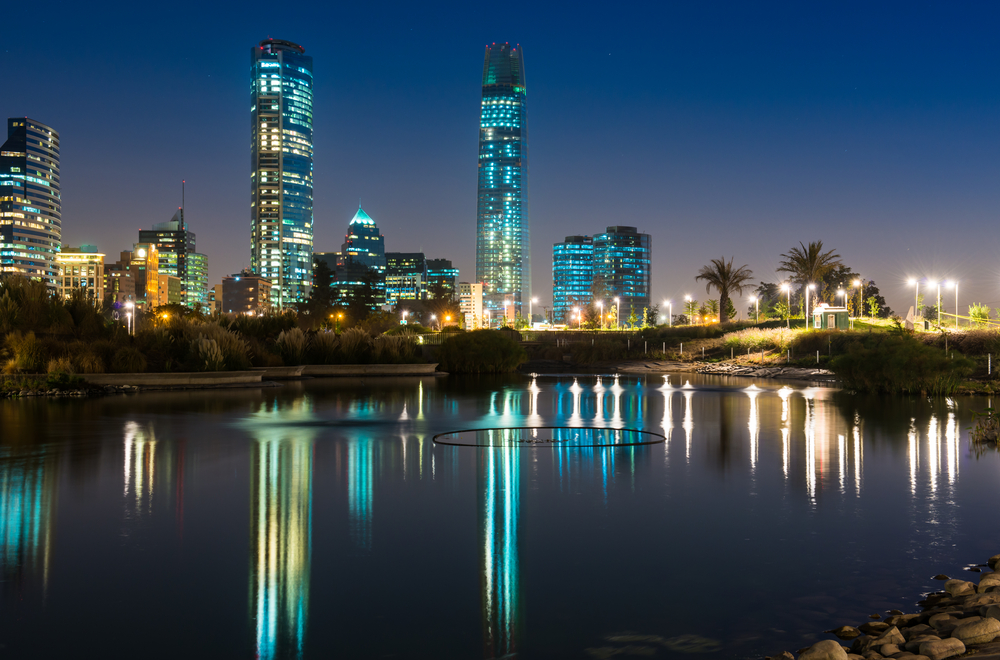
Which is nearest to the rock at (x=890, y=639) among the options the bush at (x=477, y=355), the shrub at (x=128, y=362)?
the shrub at (x=128, y=362)

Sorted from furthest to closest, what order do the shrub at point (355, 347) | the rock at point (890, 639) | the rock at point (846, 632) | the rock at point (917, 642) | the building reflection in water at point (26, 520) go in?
1. the shrub at point (355, 347)
2. the building reflection in water at point (26, 520)
3. the rock at point (846, 632)
4. the rock at point (890, 639)
5. the rock at point (917, 642)

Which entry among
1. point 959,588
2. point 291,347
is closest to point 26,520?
point 959,588

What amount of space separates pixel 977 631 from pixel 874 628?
1.94ft

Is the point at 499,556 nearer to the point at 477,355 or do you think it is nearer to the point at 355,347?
the point at 355,347

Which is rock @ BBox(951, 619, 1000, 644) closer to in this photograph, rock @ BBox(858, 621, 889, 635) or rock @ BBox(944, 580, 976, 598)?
rock @ BBox(858, 621, 889, 635)

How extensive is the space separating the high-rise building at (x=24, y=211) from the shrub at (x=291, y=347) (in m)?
182

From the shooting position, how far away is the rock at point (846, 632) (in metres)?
4.76

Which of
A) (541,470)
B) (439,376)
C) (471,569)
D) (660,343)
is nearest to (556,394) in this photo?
(439,376)

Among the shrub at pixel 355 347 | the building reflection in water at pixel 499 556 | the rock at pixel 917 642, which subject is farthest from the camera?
the shrub at pixel 355 347

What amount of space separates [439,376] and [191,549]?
2881 cm

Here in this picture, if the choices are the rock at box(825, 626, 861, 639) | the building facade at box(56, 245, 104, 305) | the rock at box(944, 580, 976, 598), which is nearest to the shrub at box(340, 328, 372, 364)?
the rock at box(944, 580, 976, 598)

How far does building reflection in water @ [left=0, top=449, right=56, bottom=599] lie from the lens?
5.86 meters

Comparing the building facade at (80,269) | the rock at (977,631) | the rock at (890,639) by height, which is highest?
the building facade at (80,269)

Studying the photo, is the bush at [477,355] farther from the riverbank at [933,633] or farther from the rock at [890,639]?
the rock at [890,639]
